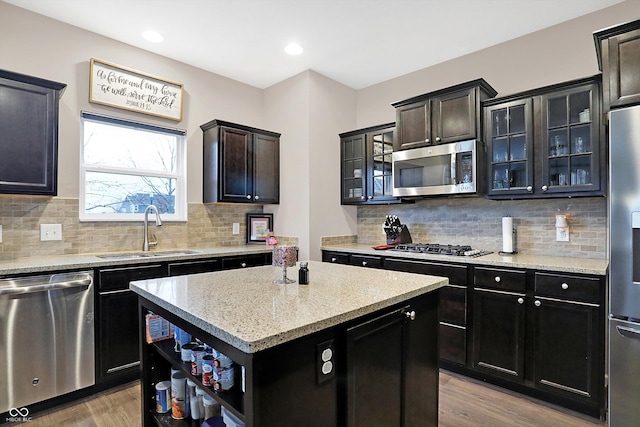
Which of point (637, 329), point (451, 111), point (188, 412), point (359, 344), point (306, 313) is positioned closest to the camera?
point (306, 313)

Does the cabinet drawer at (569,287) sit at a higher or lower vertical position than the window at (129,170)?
lower

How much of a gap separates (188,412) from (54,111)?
2.33m

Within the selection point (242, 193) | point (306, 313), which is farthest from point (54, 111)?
point (306, 313)

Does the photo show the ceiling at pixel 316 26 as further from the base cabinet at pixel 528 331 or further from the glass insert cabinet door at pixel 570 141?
the base cabinet at pixel 528 331

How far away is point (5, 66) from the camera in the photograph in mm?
2578

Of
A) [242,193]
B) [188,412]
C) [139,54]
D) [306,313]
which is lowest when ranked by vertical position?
[188,412]

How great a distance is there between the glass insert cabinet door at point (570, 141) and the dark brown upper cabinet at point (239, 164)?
106 inches

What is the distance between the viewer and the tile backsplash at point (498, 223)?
2674 mm

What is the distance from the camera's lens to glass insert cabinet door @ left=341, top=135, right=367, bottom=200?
3928 millimetres

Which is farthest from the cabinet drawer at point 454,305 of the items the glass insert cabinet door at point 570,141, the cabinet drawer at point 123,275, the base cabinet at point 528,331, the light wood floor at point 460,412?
the cabinet drawer at point 123,275

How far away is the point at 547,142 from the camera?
8.60 ft

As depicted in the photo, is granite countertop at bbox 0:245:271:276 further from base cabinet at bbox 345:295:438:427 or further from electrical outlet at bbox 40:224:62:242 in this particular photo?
base cabinet at bbox 345:295:438:427

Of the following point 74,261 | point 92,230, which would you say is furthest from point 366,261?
point 92,230

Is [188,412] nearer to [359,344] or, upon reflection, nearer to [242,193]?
[359,344]
